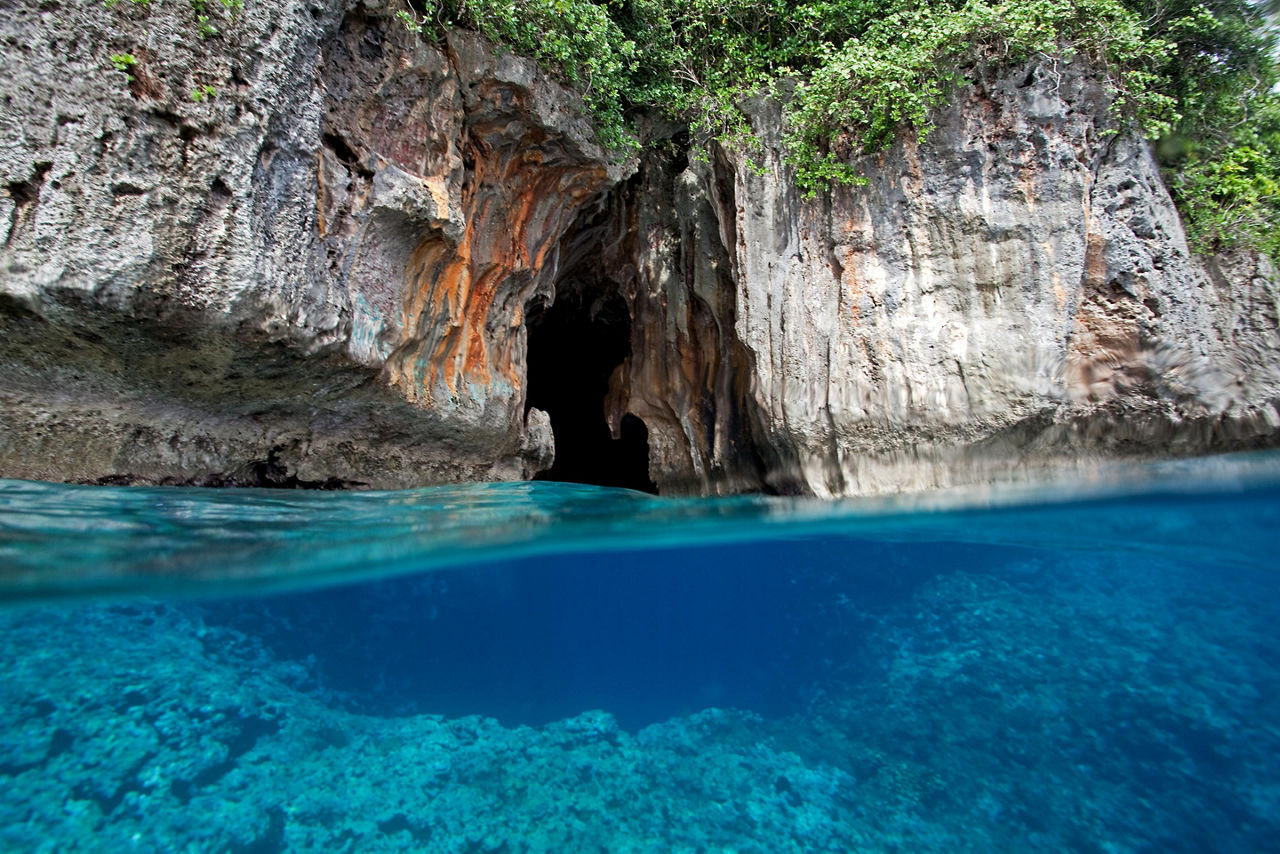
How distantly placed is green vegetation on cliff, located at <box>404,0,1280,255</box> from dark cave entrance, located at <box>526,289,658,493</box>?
16.9 feet

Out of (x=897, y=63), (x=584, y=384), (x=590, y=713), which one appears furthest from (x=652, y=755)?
(x=897, y=63)

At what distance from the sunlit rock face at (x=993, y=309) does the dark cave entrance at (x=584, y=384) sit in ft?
18.5

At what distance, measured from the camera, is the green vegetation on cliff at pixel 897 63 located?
702cm

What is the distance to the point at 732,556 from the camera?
45.5 feet

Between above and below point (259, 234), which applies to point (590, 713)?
below

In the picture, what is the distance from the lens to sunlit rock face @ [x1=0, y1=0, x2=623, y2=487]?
4.41 m

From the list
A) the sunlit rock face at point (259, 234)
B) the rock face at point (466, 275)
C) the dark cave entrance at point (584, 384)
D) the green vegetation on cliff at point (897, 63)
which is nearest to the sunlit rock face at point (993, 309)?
the rock face at point (466, 275)

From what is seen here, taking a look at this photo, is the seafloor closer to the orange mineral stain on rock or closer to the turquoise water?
the turquoise water

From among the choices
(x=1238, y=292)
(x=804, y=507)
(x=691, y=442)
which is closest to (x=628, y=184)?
(x=691, y=442)

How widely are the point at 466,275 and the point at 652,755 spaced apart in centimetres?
972

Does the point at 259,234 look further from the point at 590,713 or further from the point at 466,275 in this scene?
the point at 590,713

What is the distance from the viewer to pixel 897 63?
7078 mm

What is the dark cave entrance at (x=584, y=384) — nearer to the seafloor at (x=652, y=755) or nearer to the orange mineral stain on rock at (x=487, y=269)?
the orange mineral stain on rock at (x=487, y=269)

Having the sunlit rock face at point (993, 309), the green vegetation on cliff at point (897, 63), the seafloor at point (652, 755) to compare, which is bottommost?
the seafloor at point (652, 755)
